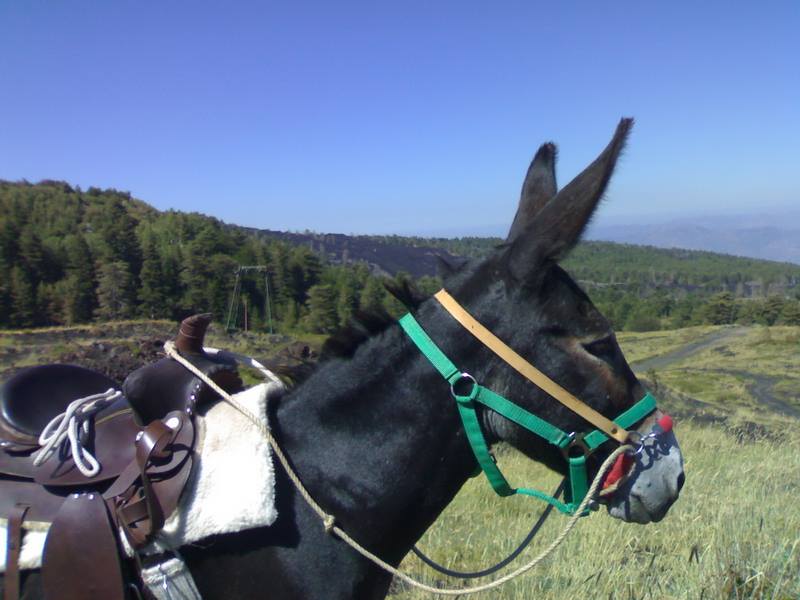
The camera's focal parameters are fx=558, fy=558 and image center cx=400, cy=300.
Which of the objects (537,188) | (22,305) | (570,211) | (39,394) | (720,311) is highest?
(537,188)

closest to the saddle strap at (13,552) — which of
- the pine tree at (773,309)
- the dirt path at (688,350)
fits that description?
the dirt path at (688,350)

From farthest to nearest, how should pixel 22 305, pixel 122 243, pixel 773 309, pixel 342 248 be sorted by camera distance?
pixel 342 248 < pixel 773 309 < pixel 122 243 < pixel 22 305

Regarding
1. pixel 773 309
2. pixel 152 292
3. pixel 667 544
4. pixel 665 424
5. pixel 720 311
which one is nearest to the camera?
pixel 665 424

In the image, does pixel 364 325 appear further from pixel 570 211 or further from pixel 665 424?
pixel 665 424

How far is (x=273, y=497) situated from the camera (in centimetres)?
175

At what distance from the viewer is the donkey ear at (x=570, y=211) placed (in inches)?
66.1

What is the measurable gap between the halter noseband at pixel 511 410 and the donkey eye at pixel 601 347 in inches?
7.1

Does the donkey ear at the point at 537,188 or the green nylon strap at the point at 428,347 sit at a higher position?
the donkey ear at the point at 537,188

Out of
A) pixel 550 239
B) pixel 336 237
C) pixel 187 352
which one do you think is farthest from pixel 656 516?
pixel 336 237

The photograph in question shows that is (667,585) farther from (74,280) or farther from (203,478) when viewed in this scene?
(74,280)

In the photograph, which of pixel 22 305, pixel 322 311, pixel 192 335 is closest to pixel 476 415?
pixel 192 335

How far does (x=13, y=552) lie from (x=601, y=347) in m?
2.00

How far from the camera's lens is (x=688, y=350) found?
182 feet

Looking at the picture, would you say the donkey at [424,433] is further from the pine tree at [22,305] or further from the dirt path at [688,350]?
the pine tree at [22,305]
